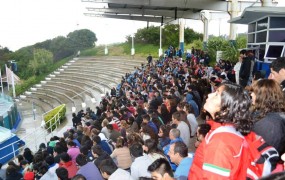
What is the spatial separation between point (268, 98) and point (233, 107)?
69cm

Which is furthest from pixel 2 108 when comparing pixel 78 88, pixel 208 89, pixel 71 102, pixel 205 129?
pixel 205 129

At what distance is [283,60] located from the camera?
336 centimetres

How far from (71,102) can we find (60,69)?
35.1 feet

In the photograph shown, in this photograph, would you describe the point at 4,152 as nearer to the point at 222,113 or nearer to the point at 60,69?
the point at 222,113

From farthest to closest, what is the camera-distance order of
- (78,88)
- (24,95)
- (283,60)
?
1. (24,95)
2. (78,88)
3. (283,60)

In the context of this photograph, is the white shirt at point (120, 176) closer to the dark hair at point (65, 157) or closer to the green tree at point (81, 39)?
the dark hair at point (65, 157)

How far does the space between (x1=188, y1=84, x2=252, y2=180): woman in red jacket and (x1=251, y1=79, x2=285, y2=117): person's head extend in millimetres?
554

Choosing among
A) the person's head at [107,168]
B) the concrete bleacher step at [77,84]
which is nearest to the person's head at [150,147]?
the person's head at [107,168]

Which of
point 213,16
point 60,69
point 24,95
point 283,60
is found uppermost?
point 213,16

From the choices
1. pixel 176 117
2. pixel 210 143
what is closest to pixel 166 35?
pixel 176 117

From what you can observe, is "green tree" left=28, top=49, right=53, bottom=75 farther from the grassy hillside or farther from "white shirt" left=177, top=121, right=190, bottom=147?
"white shirt" left=177, top=121, right=190, bottom=147

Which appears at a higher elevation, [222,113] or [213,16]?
[213,16]

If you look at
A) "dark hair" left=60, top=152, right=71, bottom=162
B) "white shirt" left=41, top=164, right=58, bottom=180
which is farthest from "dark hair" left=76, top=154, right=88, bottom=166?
"white shirt" left=41, top=164, right=58, bottom=180

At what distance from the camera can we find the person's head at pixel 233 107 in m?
2.03
